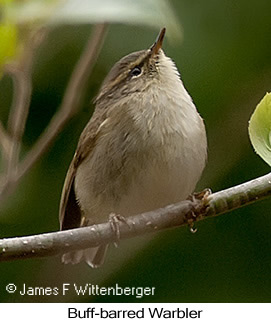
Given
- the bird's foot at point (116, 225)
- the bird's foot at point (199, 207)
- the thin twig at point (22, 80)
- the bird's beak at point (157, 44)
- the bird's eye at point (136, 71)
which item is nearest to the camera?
the thin twig at point (22, 80)

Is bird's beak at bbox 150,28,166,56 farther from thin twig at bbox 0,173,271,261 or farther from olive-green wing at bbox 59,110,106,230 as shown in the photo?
thin twig at bbox 0,173,271,261

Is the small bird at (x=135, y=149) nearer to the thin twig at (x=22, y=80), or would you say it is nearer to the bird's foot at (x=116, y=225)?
the bird's foot at (x=116, y=225)

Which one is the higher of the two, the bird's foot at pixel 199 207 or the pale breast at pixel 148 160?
the pale breast at pixel 148 160

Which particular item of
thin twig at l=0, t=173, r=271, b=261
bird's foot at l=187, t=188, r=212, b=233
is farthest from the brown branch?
bird's foot at l=187, t=188, r=212, b=233

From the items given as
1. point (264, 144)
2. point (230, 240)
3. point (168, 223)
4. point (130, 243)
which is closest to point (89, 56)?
point (168, 223)

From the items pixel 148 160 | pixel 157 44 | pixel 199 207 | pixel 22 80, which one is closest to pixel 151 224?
pixel 199 207

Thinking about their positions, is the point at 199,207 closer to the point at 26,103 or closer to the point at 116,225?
the point at 116,225

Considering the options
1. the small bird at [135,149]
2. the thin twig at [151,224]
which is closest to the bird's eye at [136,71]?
the small bird at [135,149]
